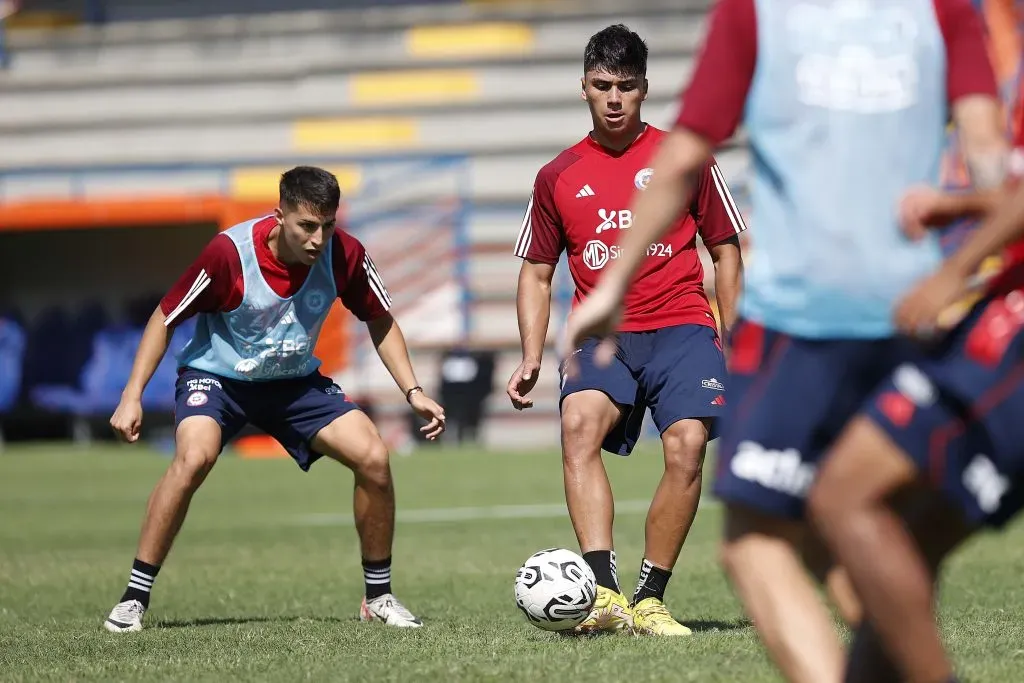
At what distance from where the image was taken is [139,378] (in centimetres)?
704

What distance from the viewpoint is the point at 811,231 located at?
3.71m

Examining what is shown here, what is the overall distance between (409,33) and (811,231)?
23.1 metres

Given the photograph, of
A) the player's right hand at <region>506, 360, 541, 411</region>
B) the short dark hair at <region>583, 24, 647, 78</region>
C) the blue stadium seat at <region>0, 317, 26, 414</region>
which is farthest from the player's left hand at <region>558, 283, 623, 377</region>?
the blue stadium seat at <region>0, 317, 26, 414</region>

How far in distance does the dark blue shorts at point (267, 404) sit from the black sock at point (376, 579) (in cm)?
62

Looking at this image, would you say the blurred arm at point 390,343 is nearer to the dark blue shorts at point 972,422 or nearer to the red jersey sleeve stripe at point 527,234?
the red jersey sleeve stripe at point 527,234

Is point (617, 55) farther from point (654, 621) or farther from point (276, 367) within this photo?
point (654, 621)

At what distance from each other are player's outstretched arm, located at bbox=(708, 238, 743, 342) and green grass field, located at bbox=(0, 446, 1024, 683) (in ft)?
4.28

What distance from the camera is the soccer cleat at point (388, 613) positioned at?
6.99 metres

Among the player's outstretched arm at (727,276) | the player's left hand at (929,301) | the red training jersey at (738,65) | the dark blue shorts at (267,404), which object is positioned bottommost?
the dark blue shorts at (267,404)

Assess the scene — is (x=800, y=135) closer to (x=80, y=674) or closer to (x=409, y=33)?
(x=80, y=674)

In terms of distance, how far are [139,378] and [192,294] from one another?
445 millimetres

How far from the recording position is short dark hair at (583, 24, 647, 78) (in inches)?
266

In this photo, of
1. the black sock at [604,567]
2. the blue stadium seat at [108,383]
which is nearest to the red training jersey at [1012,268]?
the black sock at [604,567]

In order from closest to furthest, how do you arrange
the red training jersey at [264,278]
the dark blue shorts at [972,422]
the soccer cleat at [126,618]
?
the dark blue shorts at [972,422]
the soccer cleat at [126,618]
the red training jersey at [264,278]
